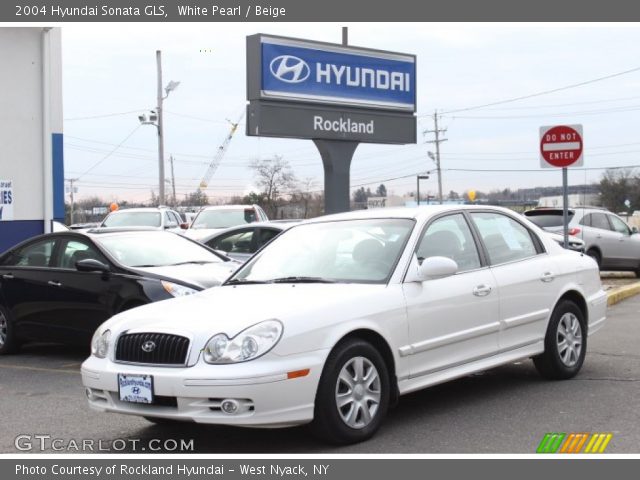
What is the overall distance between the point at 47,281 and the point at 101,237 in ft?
2.74

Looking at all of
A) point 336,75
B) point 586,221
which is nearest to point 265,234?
point 336,75

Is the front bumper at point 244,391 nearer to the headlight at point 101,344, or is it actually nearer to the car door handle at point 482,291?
the headlight at point 101,344

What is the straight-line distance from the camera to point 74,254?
33.1ft

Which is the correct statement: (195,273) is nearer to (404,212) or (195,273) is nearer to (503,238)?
(404,212)

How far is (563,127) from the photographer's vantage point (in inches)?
584

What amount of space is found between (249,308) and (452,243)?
202 cm

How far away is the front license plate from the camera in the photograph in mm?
5539

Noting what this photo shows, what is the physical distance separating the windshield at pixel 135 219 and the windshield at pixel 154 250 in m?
12.3

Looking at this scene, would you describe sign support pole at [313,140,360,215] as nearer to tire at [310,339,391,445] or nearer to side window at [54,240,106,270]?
side window at [54,240,106,270]

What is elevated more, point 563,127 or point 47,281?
point 563,127

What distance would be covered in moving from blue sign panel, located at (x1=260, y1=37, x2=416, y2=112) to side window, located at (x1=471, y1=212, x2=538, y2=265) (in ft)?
29.8

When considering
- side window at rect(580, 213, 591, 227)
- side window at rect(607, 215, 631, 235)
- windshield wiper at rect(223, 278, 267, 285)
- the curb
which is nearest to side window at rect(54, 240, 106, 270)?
windshield wiper at rect(223, 278, 267, 285)
